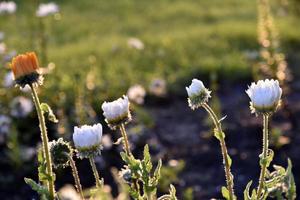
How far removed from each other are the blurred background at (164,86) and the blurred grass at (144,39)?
0.06ft

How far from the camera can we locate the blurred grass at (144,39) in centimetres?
739

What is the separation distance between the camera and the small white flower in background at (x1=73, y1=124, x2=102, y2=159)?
7.85ft

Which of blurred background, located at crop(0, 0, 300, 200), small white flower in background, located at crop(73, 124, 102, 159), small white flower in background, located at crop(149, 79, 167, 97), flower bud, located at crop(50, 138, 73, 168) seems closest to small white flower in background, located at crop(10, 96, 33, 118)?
blurred background, located at crop(0, 0, 300, 200)

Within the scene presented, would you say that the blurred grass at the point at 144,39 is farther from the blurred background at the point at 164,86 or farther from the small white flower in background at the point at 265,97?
the small white flower in background at the point at 265,97

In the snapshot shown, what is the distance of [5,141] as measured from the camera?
5.67 meters

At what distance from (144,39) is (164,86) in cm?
277

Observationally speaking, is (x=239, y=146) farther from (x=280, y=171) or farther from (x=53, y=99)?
(x=280, y=171)

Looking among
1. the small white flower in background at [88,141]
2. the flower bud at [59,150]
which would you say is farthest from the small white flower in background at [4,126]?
the small white flower in background at [88,141]

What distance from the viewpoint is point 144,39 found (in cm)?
956

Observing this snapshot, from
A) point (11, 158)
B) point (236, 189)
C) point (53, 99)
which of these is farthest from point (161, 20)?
point (236, 189)

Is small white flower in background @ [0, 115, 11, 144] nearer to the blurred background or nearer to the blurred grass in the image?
the blurred background

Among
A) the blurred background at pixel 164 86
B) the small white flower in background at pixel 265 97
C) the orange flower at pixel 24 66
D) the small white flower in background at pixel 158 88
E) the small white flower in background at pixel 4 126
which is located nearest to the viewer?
the small white flower in background at pixel 265 97

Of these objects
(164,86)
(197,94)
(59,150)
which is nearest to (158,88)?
(164,86)

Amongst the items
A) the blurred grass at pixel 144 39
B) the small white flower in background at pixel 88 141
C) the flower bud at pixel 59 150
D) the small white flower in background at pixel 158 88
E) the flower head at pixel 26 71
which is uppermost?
the blurred grass at pixel 144 39
